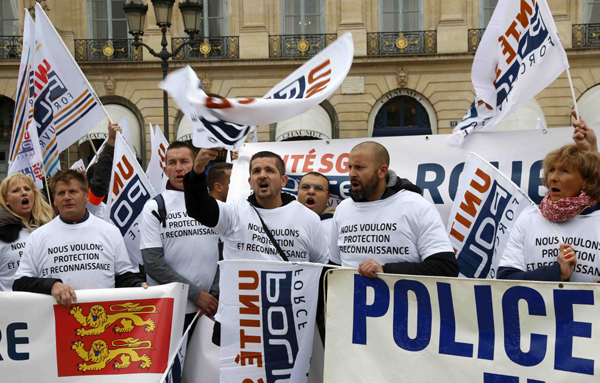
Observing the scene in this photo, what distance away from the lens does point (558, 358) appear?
3.24 metres

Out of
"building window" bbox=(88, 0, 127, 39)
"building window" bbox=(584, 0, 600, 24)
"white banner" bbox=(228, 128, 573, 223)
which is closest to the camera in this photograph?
"white banner" bbox=(228, 128, 573, 223)

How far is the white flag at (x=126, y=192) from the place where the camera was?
5562 mm

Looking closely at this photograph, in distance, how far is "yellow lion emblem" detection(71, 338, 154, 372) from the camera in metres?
3.95

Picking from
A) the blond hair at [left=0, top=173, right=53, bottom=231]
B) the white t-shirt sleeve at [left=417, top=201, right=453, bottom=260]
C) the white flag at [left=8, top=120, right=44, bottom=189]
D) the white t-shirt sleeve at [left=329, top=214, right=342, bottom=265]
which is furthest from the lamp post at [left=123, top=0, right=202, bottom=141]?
the white t-shirt sleeve at [left=417, top=201, right=453, bottom=260]

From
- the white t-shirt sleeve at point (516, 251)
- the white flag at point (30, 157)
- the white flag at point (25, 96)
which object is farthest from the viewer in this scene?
the white flag at point (25, 96)

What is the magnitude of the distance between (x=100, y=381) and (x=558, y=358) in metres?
2.42

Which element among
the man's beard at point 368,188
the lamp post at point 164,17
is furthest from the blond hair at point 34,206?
the lamp post at point 164,17

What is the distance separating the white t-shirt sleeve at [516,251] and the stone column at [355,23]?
1807cm

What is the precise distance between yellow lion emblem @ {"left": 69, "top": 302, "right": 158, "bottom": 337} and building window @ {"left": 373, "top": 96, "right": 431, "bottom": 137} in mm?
18135

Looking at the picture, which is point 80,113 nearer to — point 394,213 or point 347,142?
point 347,142

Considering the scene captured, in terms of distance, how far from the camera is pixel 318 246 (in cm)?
420

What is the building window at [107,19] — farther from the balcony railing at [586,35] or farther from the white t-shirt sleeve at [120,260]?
the white t-shirt sleeve at [120,260]

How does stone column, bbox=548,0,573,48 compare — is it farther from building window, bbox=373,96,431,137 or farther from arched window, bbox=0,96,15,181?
arched window, bbox=0,96,15,181

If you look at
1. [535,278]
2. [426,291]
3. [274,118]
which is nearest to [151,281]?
[274,118]
